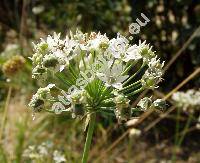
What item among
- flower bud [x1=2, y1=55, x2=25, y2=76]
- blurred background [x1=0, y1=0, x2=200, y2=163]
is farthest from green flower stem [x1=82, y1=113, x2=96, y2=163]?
blurred background [x1=0, y1=0, x2=200, y2=163]

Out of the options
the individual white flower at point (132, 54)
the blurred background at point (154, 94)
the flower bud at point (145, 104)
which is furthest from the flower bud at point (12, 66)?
the blurred background at point (154, 94)

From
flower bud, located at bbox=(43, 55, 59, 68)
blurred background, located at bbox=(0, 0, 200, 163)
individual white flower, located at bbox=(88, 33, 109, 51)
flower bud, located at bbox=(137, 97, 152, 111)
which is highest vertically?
blurred background, located at bbox=(0, 0, 200, 163)

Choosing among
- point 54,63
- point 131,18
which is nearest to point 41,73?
point 54,63

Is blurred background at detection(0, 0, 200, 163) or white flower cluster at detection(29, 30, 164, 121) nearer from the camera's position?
white flower cluster at detection(29, 30, 164, 121)

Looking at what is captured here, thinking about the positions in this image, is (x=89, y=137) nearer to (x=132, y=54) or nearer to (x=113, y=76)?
(x=113, y=76)

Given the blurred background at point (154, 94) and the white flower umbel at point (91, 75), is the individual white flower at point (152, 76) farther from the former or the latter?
the blurred background at point (154, 94)

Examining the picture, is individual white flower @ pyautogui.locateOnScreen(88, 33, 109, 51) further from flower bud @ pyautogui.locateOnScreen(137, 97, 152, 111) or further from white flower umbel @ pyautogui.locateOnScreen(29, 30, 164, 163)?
flower bud @ pyautogui.locateOnScreen(137, 97, 152, 111)

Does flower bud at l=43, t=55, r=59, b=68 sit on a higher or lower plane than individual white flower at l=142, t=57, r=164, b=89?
higher

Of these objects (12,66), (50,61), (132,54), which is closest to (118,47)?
(132,54)
